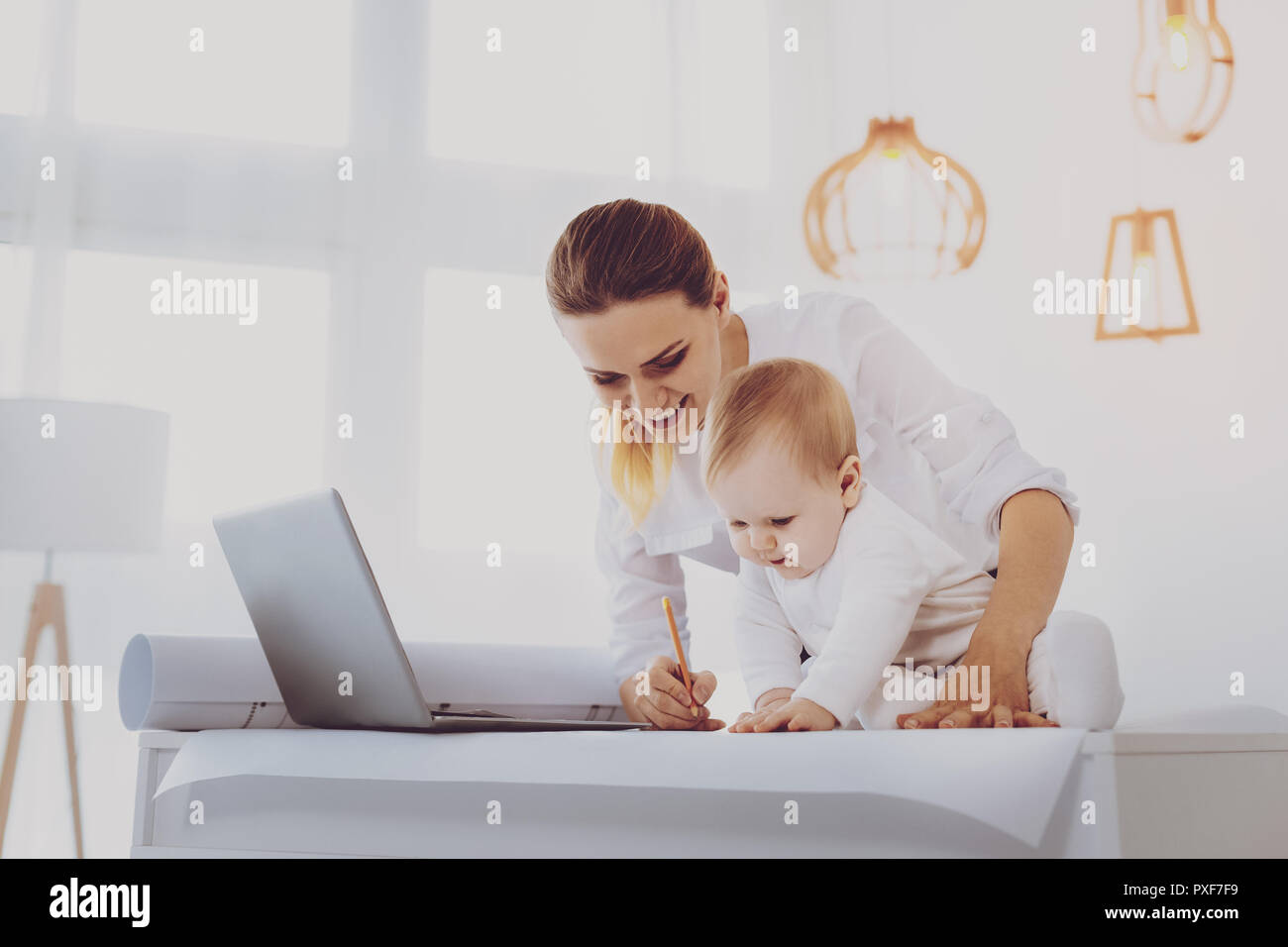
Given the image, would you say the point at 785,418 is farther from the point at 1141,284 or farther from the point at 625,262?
the point at 1141,284

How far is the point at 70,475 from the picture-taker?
2.27 m

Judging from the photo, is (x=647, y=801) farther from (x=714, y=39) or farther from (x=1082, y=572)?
(x=714, y=39)

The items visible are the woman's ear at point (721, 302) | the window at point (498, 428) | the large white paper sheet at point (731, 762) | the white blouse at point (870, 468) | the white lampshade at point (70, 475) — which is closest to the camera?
the large white paper sheet at point (731, 762)

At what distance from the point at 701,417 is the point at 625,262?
0.23m

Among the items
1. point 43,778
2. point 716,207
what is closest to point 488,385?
point 716,207

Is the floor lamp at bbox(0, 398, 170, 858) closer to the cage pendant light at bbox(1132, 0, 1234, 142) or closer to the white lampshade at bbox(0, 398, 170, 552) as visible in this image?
the white lampshade at bbox(0, 398, 170, 552)

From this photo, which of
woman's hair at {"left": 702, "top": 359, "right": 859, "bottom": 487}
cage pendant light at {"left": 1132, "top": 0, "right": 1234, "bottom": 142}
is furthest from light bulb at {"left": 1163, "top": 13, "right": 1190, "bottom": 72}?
woman's hair at {"left": 702, "top": 359, "right": 859, "bottom": 487}

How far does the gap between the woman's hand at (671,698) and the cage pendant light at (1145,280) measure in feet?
5.00

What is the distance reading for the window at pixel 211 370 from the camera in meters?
2.62

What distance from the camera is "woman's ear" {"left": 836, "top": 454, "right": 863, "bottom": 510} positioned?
3.83 ft

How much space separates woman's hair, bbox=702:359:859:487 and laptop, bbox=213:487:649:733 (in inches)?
12.0

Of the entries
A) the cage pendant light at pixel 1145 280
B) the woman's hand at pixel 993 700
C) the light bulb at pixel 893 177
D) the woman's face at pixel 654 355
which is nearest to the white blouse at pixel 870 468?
the woman's face at pixel 654 355

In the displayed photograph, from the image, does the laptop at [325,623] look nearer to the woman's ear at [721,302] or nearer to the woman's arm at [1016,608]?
the woman's arm at [1016,608]

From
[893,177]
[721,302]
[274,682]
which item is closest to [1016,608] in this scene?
[721,302]
